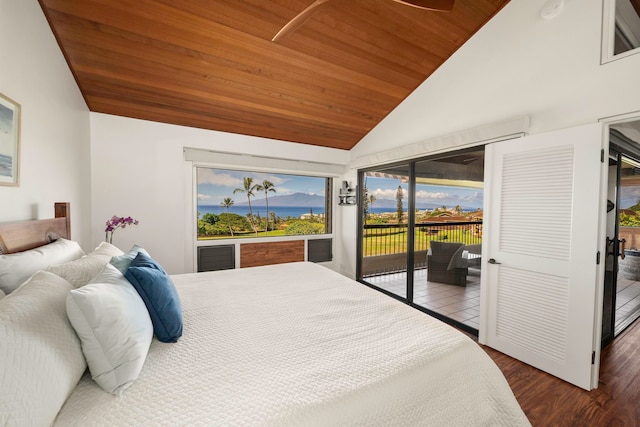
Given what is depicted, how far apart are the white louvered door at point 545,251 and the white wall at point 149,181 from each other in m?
3.27

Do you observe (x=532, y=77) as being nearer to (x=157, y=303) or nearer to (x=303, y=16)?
(x=303, y=16)

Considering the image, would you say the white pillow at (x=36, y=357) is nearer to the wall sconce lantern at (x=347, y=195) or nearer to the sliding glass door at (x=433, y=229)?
the sliding glass door at (x=433, y=229)

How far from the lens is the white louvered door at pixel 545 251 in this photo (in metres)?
1.86

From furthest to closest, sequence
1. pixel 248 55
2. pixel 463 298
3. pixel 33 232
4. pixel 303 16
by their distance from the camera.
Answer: pixel 463 298
pixel 248 55
pixel 303 16
pixel 33 232

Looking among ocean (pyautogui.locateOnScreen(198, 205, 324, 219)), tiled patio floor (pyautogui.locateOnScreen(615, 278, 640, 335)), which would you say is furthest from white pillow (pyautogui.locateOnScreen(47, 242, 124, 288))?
tiled patio floor (pyautogui.locateOnScreen(615, 278, 640, 335))

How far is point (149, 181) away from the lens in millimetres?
3164

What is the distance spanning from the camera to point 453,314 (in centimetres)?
297

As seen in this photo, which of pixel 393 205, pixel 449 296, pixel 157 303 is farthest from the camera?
pixel 393 205

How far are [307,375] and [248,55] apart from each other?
272 cm

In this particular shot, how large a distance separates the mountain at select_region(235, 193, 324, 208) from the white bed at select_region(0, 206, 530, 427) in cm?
265

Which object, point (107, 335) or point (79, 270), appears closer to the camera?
point (107, 335)

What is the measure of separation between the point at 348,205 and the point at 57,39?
3.77 m

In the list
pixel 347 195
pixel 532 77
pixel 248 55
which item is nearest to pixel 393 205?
pixel 347 195

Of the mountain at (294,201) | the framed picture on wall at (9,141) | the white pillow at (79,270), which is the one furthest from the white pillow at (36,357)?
the mountain at (294,201)
